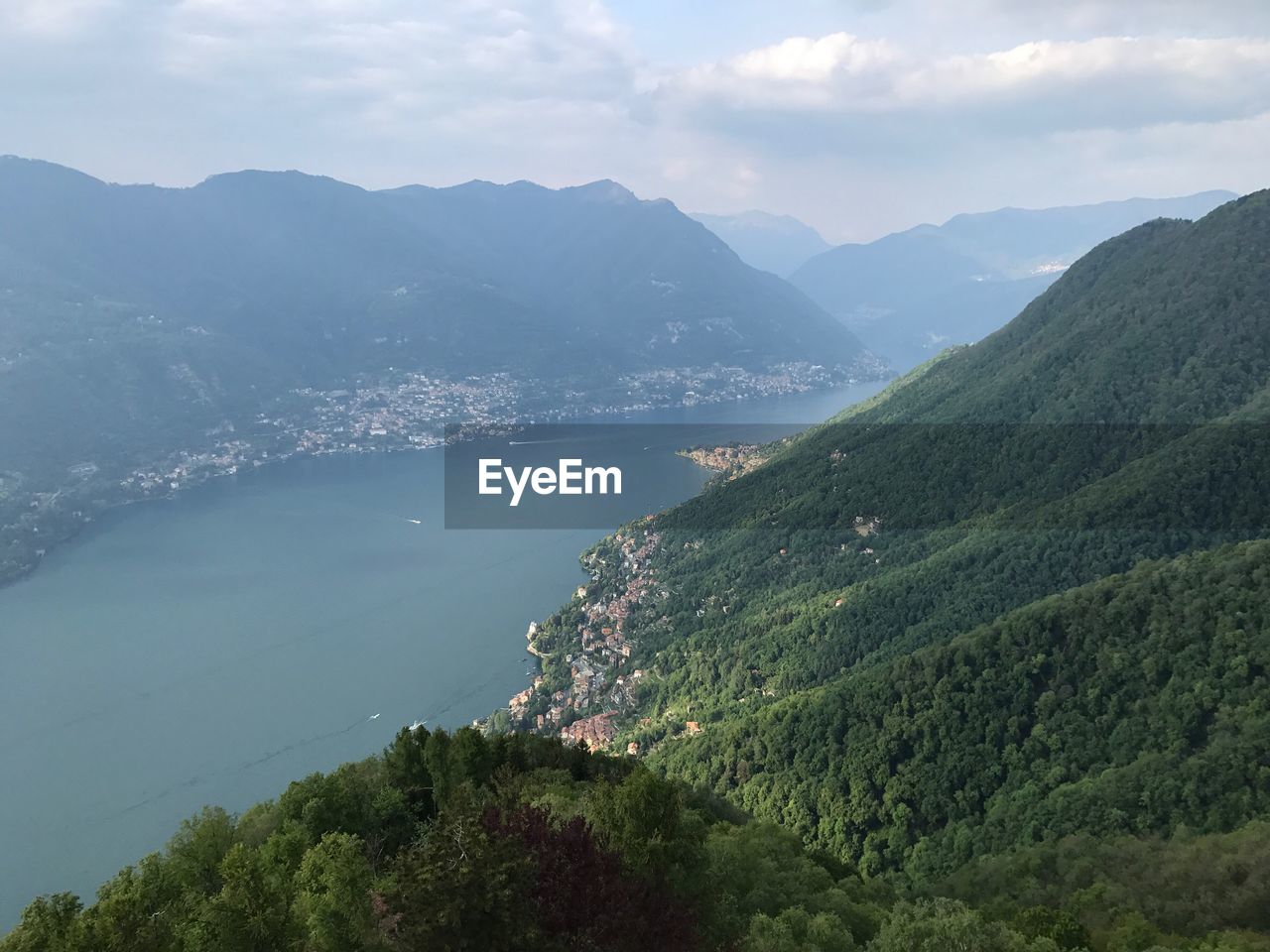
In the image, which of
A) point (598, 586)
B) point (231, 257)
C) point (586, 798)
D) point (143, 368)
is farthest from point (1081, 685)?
point (231, 257)

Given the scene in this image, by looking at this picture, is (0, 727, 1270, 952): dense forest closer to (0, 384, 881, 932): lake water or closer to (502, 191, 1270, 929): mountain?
(502, 191, 1270, 929): mountain

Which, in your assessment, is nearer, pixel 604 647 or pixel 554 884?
pixel 554 884

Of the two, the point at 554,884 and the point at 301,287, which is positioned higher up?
the point at 301,287

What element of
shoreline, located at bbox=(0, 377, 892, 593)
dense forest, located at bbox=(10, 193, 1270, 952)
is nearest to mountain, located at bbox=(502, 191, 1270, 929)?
dense forest, located at bbox=(10, 193, 1270, 952)

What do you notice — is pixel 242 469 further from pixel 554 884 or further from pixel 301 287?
pixel 554 884

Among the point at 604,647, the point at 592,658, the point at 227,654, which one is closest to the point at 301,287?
the point at 227,654

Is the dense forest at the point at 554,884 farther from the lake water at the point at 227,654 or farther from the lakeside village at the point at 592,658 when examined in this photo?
the lake water at the point at 227,654

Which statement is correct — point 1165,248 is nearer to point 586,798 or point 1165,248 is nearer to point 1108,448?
point 1108,448
